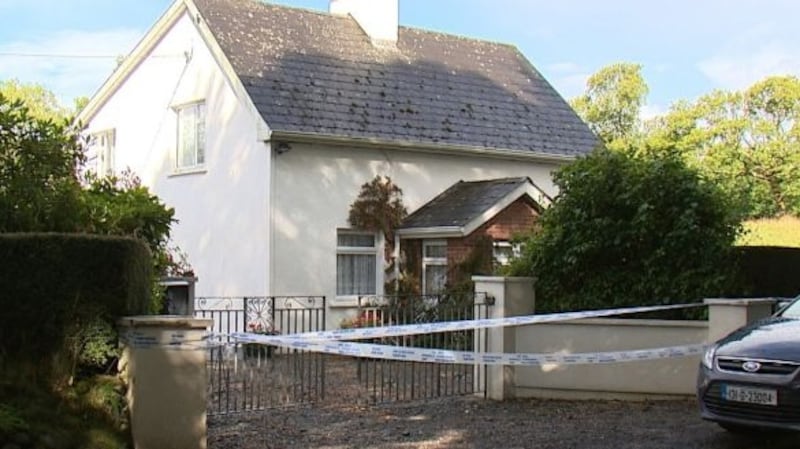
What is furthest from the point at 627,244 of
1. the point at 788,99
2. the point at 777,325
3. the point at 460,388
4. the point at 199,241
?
the point at 788,99

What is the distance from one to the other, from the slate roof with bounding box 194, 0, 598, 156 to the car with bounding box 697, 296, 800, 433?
11390 mm

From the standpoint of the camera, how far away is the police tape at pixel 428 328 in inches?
344

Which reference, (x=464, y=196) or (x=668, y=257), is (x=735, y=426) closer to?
(x=668, y=257)

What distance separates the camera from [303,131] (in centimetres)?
1838

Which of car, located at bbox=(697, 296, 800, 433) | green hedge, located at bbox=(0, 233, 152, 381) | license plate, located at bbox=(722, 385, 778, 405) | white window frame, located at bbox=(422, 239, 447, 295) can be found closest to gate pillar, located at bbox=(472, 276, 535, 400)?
car, located at bbox=(697, 296, 800, 433)

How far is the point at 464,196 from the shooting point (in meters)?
20.0

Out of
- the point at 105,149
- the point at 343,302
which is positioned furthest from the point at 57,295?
the point at 105,149

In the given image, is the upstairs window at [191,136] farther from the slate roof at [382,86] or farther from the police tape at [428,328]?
the police tape at [428,328]

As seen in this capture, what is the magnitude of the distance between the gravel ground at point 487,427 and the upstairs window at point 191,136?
11127mm

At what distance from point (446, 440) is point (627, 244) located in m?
4.37

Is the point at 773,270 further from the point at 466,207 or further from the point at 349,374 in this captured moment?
the point at 466,207

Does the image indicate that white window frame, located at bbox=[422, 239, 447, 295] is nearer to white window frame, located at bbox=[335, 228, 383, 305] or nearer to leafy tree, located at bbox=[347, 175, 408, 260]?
leafy tree, located at bbox=[347, 175, 408, 260]

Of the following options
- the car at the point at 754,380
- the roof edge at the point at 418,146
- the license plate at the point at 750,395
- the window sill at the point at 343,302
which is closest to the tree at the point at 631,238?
the car at the point at 754,380

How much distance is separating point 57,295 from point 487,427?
4.40 metres
